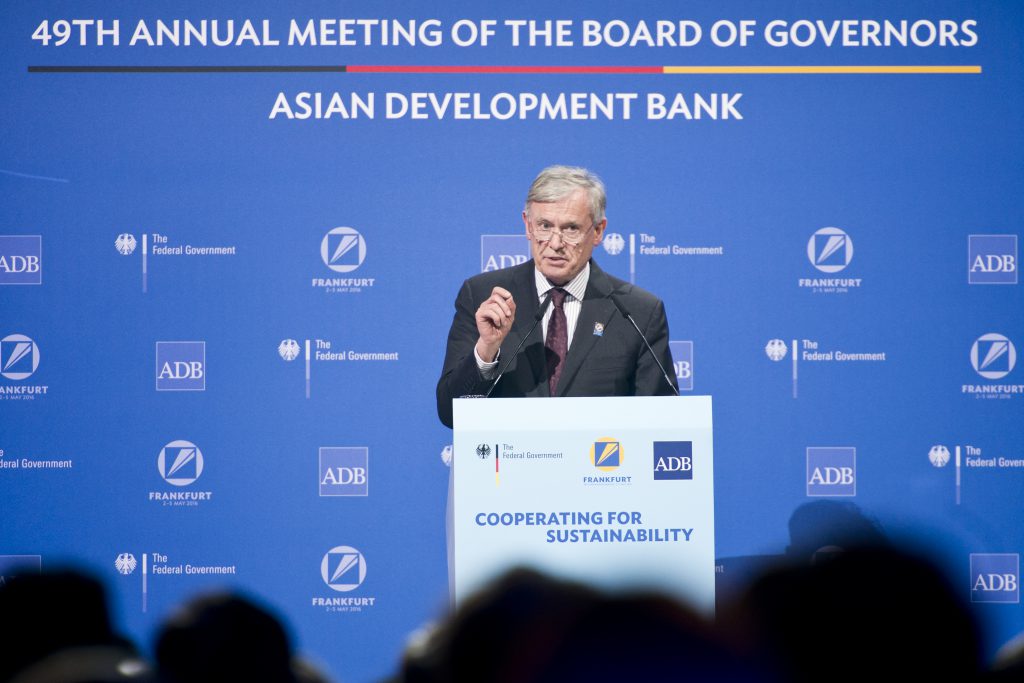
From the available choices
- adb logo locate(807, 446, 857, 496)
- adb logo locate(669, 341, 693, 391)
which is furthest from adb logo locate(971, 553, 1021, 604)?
adb logo locate(669, 341, 693, 391)

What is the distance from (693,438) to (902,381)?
192cm

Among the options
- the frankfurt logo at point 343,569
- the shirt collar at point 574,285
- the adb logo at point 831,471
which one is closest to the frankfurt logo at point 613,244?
the shirt collar at point 574,285

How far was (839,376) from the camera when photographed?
16.4 ft

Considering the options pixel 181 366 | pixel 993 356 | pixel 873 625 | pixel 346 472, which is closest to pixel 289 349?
pixel 181 366

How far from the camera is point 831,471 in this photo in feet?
16.3

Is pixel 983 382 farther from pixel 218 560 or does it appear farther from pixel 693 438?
pixel 218 560

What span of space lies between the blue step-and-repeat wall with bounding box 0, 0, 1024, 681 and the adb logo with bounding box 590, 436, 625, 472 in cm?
159

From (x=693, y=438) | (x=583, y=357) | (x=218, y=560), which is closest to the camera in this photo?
(x=693, y=438)

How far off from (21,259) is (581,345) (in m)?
2.56

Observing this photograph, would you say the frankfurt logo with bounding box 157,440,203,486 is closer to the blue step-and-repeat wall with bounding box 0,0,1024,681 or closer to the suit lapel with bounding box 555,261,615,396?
the blue step-and-repeat wall with bounding box 0,0,1024,681

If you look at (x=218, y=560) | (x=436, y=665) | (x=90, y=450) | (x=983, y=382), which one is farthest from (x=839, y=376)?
(x=436, y=665)

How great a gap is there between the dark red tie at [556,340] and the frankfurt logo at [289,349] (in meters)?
1.16

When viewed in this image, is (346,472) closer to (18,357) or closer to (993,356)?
(18,357)

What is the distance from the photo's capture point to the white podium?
3434 mm
